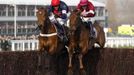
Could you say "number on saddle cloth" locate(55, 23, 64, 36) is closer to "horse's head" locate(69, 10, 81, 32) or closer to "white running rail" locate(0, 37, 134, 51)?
"horse's head" locate(69, 10, 81, 32)

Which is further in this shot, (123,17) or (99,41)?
(123,17)

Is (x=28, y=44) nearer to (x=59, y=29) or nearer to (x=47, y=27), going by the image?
(x=59, y=29)

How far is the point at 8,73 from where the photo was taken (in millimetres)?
11617

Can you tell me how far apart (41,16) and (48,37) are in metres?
0.56

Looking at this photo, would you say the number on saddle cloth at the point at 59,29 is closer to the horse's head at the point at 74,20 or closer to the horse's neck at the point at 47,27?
the horse's neck at the point at 47,27

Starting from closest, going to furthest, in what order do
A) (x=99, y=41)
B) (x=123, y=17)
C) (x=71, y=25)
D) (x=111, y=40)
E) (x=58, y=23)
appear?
(x=71, y=25), (x=58, y=23), (x=99, y=41), (x=111, y=40), (x=123, y=17)

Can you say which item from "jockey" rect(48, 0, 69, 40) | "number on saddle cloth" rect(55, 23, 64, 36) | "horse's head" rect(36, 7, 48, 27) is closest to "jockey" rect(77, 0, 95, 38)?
"jockey" rect(48, 0, 69, 40)

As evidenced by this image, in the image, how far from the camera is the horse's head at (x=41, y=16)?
1106 centimetres

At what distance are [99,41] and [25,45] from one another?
1156 centimetres

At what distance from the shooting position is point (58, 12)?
1224 cm


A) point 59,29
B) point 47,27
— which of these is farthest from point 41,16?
point 59,29

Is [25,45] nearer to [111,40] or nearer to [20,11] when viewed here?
[111,40]

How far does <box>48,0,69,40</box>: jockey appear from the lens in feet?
39.6

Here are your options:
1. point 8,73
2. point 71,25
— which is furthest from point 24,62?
point 71,25
